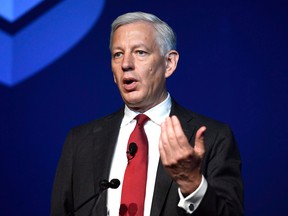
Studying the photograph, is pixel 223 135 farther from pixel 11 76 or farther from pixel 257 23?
pixel 11 76

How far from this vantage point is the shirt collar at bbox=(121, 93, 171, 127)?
1.92m

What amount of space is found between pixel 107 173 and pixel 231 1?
3.85 feet

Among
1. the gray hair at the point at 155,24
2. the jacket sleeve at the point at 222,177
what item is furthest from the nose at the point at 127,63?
the jacket sleeve at the point at 222,177

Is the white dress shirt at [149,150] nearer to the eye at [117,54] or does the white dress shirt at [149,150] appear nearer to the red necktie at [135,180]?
the red necktie at [135,180]

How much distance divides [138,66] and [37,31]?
3.08ft

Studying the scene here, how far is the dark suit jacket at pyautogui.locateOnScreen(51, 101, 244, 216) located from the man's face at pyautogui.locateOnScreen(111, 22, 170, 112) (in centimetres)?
10

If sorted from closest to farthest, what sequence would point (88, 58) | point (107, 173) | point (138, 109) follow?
point (107, 173)
point (138, 109)
point (88, 58)

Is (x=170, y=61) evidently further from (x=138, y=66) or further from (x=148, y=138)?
(x=148, y=138)

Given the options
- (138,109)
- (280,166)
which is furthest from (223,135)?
(280,166)

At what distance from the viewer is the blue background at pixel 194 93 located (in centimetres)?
250

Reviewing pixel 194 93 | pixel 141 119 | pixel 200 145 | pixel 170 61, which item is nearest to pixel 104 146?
pixel 141 119

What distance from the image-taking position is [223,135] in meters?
1.83

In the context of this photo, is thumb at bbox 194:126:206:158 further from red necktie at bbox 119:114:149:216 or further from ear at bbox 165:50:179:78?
ear at bbox 165:50:179:78

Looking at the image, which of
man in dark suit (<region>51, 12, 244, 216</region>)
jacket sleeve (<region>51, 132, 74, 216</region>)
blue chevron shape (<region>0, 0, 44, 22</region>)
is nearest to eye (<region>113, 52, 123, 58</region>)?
man in dark suit (<region>51, 12, 244, 216</region>)
